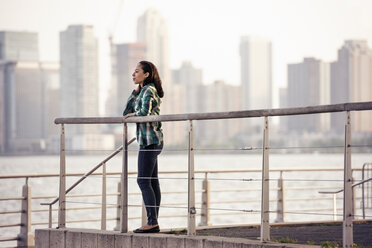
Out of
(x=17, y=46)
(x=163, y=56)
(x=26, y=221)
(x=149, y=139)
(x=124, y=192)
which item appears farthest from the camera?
(x=17, y=46)

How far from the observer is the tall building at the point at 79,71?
150 metres

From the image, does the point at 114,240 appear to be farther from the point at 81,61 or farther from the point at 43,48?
the point at 43,48

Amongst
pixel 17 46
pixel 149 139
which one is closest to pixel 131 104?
pixel 149 139

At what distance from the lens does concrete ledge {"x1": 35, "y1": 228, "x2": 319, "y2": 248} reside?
22.4ft

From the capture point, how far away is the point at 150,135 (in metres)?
7.68

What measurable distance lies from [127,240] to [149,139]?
93cm

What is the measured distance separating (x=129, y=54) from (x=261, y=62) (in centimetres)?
2525

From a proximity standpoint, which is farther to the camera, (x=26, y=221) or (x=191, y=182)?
(x=26, y=221)

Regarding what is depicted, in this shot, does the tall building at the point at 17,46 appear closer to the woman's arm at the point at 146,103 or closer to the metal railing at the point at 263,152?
the metal railing at the point at 263,152

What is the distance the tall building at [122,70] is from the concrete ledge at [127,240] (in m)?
130

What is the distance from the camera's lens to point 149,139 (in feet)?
25.2

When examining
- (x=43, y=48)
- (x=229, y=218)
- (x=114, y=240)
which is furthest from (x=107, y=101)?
(x=114, y=240)

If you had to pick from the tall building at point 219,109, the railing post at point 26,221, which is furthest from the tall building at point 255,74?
the railing post at point 26,221

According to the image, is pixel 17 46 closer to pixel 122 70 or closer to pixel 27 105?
pixel 122 70
